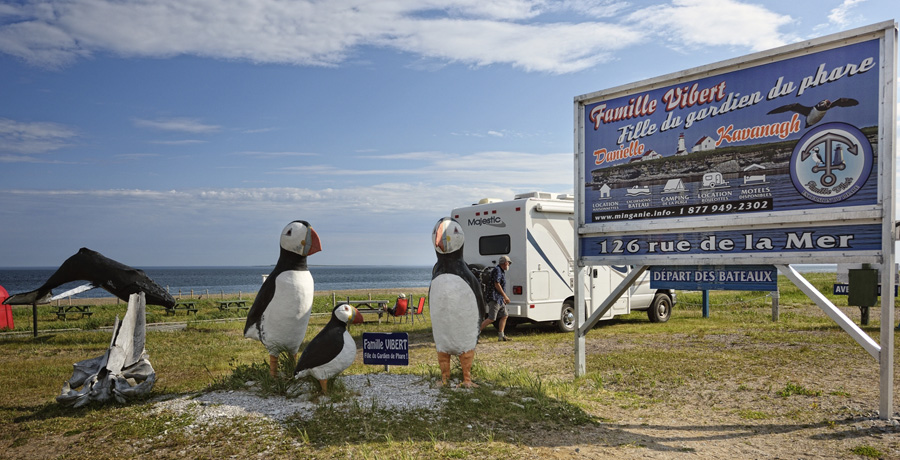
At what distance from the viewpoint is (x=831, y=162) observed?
607 centimetres

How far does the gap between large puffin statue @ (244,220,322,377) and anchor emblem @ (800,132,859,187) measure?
543 cm

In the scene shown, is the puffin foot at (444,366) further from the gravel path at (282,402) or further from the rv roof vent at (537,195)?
the rv roof vent at (537,195)

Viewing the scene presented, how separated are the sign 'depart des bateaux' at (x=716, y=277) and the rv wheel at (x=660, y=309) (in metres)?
8.15

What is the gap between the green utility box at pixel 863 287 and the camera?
19.8 ft

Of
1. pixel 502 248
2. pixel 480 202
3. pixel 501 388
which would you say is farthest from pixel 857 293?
pixel 480 202

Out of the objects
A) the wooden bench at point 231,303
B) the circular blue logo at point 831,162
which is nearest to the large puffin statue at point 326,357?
the circular blue logo at point 831,162

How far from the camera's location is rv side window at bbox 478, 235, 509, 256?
12506 millimetres

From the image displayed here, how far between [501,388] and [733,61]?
15.1ft

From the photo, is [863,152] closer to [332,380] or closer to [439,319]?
[439,319]

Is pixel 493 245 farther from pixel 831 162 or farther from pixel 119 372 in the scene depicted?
pixel 119 372

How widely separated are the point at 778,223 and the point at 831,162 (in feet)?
2.62

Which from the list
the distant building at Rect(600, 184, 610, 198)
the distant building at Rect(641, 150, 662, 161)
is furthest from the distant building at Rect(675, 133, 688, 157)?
the distant building at Rect(600, 184, 610, 198)

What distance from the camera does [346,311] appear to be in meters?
6.23

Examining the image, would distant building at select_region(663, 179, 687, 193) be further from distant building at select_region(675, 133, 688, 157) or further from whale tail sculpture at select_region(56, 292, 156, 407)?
whale tail sculpture at select_region(56, 292, 156, 407)
